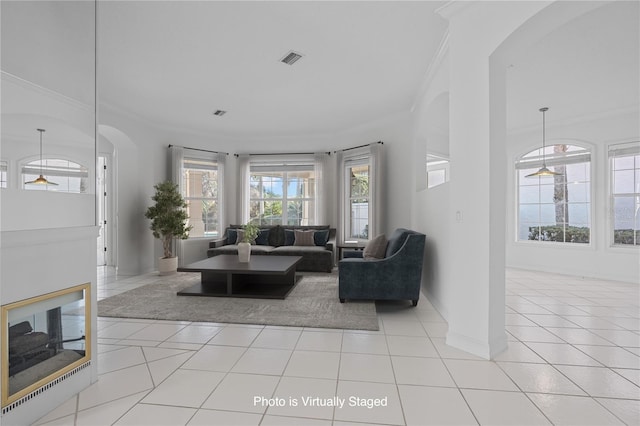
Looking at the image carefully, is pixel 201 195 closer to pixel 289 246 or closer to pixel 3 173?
pixel 289 246

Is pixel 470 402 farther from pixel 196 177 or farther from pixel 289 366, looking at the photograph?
pixel 196 177

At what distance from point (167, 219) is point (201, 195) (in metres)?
1.38

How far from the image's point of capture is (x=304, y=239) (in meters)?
6.07

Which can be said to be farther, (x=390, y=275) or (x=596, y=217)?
(x=596, y=217)

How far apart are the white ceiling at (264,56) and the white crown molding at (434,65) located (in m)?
0.08

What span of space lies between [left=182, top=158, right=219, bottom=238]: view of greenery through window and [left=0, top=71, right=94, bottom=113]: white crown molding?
14.9 ft

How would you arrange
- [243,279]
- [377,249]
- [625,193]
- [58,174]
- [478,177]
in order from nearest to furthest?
[58,174] → [478,177] → [377,249] → [243,279] → [625,193]

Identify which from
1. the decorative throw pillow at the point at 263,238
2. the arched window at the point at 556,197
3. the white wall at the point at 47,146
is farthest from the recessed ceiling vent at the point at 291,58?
the arched window at the point at 556,197

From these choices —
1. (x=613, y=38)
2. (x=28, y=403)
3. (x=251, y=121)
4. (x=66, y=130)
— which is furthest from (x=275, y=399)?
(x=251, y=121)

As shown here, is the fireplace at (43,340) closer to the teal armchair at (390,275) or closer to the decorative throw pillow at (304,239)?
the teal armchair at (390,275)

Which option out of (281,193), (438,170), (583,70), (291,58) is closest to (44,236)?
(291,58)

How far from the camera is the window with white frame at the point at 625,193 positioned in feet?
16.3

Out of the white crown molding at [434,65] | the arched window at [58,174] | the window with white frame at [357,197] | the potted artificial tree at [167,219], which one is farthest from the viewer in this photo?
the window with white frame at [357,197]

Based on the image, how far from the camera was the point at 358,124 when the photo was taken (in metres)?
5.85
